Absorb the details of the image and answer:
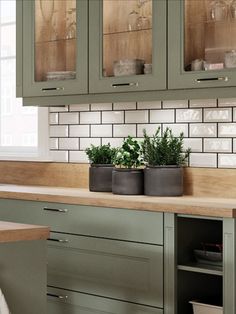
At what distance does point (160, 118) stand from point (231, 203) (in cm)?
93

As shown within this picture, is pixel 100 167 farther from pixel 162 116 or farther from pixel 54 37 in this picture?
pixel 54 37

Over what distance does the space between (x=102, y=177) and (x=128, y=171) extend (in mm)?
276

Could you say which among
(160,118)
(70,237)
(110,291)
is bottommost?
(110,291)

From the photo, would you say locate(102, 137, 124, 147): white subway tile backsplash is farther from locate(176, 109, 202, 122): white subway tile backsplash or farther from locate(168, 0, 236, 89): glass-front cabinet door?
locate(168, 0, 236, 89): glass-front cabinet door

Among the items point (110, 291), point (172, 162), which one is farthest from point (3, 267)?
point (172, 162)

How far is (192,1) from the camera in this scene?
4.06m

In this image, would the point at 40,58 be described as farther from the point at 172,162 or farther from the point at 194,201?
the point at 194,201

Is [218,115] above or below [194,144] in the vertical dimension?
above

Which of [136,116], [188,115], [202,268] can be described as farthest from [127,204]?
[136,116]

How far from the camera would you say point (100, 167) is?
457 cm

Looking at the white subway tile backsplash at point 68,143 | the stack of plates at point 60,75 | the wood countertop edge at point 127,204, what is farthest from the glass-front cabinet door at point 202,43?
the white subway tile backsplash at point 68,143

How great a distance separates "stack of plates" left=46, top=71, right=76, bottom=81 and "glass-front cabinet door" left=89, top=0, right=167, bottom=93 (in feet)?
0.59

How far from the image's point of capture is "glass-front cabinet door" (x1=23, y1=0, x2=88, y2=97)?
4602 millimetres

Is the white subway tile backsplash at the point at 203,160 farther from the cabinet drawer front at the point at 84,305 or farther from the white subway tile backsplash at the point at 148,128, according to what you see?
the cabinet drawer front at the point at 84,305
